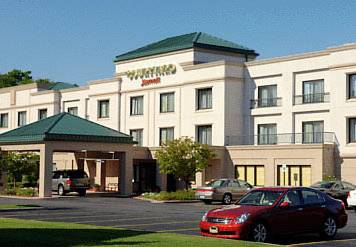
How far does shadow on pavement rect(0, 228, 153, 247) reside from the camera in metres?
16.3

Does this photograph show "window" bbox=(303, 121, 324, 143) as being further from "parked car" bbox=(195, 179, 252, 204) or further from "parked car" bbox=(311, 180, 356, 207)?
"parked car" bbox=(195, 179, 252, 204)

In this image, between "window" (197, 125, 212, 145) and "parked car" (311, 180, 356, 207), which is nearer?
"parked car" (311, 180, 356, 207)

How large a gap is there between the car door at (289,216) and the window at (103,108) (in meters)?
44.1

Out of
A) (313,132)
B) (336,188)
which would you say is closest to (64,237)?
(336,188)

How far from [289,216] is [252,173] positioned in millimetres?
30035

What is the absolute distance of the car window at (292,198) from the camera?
19.9 m

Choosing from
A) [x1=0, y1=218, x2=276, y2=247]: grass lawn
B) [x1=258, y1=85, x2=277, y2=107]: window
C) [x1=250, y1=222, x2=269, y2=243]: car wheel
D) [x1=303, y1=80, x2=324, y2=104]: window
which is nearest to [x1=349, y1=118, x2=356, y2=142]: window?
[x1=303, y1=80, x2=324, y2=104]: window

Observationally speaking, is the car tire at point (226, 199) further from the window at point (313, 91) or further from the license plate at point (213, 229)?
the license plate at point (213, 229)

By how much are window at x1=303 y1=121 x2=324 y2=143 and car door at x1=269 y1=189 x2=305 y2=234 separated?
92.1 ft

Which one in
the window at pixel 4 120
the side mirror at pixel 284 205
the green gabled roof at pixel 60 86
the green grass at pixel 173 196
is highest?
the green gabled roof at pixel 60 86

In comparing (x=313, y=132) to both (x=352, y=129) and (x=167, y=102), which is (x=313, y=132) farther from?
(x=167, y=102)

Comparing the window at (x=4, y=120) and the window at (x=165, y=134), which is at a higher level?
the window at (x=4, y=120)

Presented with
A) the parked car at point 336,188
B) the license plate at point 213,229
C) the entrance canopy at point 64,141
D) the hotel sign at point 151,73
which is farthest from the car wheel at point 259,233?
the hotel sign at point 151,73

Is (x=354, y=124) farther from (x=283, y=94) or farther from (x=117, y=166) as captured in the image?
(x=117, y=166)
